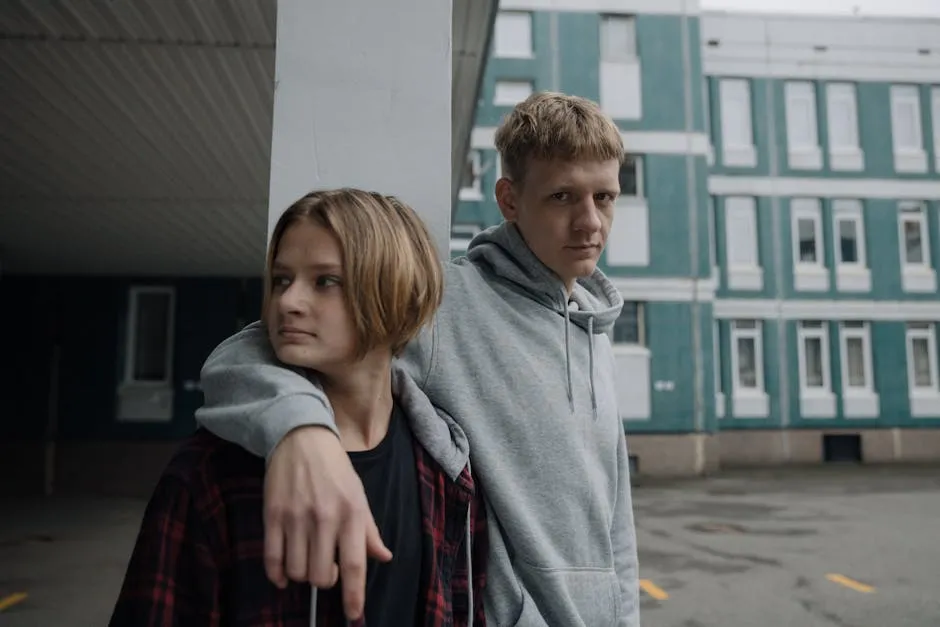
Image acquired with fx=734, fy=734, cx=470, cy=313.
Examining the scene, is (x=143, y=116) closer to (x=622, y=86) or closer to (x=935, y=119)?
(x=622, y=86)

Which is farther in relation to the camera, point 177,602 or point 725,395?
point 725,395

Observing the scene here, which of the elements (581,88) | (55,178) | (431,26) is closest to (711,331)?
(581,88)

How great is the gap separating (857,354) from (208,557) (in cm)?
2155

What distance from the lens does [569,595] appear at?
4.66 ft

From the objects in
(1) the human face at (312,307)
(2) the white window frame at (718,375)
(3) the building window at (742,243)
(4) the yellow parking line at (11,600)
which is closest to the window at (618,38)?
(3) the building window at (742,243)

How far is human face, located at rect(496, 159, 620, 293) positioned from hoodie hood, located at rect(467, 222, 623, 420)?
0.11ft

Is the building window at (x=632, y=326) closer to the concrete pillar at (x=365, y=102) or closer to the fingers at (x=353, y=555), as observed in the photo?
the concrete pillar at (x=365, y=102)

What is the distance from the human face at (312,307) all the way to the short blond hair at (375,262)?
0.01 metres

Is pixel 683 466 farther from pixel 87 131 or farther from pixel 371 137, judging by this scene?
pixel 371 137

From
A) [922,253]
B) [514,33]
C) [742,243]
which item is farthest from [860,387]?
[514,33]

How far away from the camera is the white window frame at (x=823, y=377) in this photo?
19.0 meters

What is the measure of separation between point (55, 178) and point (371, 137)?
6.63 meters

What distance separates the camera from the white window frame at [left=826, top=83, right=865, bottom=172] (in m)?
20.1

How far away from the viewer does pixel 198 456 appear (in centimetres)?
112
